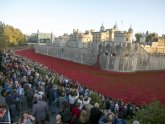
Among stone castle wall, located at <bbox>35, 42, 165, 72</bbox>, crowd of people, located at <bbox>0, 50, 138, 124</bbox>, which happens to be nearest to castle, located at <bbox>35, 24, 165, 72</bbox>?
stone castle wall, located at <bbox>35, 42, 165, 72</bbox>

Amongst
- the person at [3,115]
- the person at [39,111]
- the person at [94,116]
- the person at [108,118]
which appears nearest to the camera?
the person at [108,118]

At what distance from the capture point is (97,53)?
182ft

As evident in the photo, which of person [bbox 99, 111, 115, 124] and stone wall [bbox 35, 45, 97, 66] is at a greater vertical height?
person [bbox 99, 111, 115, 124]

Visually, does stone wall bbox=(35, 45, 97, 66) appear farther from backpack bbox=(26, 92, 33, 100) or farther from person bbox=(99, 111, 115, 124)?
person bbox=(99, 111, 115, 124)

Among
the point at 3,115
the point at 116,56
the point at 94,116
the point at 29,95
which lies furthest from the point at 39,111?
the point at 116,56

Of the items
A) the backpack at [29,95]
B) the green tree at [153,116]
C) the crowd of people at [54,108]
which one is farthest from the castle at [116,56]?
the backpack at [29,95]

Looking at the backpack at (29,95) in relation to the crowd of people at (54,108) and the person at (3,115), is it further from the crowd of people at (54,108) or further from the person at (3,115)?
the person at (3,115)

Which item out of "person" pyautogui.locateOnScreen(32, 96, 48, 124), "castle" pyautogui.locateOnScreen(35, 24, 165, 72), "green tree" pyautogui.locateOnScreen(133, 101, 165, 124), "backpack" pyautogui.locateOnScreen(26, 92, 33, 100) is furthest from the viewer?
"castle" pyautogui.locateOnScreen(35, 24, 165, 72)

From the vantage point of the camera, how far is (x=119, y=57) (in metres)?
49.9

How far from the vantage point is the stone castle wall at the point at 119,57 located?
49969 mm

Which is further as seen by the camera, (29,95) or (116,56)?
(116,56)

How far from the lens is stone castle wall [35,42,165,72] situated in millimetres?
49969

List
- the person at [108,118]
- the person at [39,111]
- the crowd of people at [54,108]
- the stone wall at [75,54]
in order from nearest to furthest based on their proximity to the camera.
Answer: the person at [108,118] < the crowd of people at [54,108] < the person at [39,111] < the stone wall at [75,54]

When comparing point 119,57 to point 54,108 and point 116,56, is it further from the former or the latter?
point 54,108
